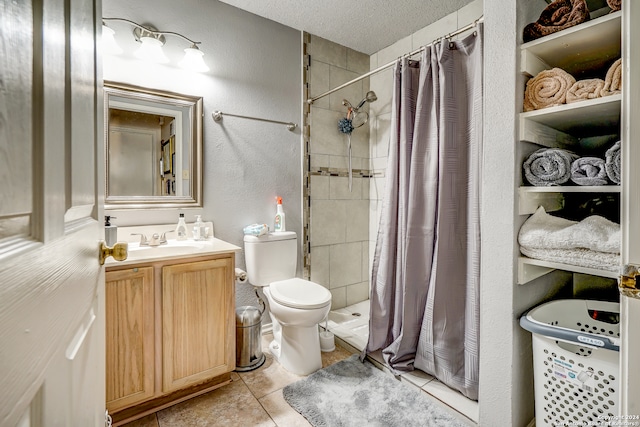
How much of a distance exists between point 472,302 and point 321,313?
83 centimetres

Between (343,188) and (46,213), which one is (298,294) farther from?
(46,213)

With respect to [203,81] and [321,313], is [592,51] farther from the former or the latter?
[203,81]

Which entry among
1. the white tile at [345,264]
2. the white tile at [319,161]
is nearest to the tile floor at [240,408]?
the white tile at [345,264]

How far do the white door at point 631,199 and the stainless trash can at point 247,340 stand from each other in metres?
1.71

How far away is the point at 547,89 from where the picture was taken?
1164mm

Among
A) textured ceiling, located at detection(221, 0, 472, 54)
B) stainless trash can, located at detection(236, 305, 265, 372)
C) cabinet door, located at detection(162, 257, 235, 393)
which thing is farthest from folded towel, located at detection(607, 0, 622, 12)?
stainless trash can, located at detection(236, 305, 265, 372)

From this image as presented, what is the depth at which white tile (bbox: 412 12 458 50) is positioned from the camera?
7.35 ft

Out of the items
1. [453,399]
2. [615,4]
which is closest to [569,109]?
[615,4]

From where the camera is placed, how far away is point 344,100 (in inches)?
102

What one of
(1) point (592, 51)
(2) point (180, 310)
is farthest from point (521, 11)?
(2) point (180, 310)

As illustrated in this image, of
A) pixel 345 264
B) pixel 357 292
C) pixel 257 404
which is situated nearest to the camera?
pixel 257 404

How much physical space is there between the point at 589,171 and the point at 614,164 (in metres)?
0.07

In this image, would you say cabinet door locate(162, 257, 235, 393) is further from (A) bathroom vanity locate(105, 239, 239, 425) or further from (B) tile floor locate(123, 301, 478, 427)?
(B) tile floor locate(123, 301, 478, 427)

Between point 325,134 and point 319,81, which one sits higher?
point 319,81
